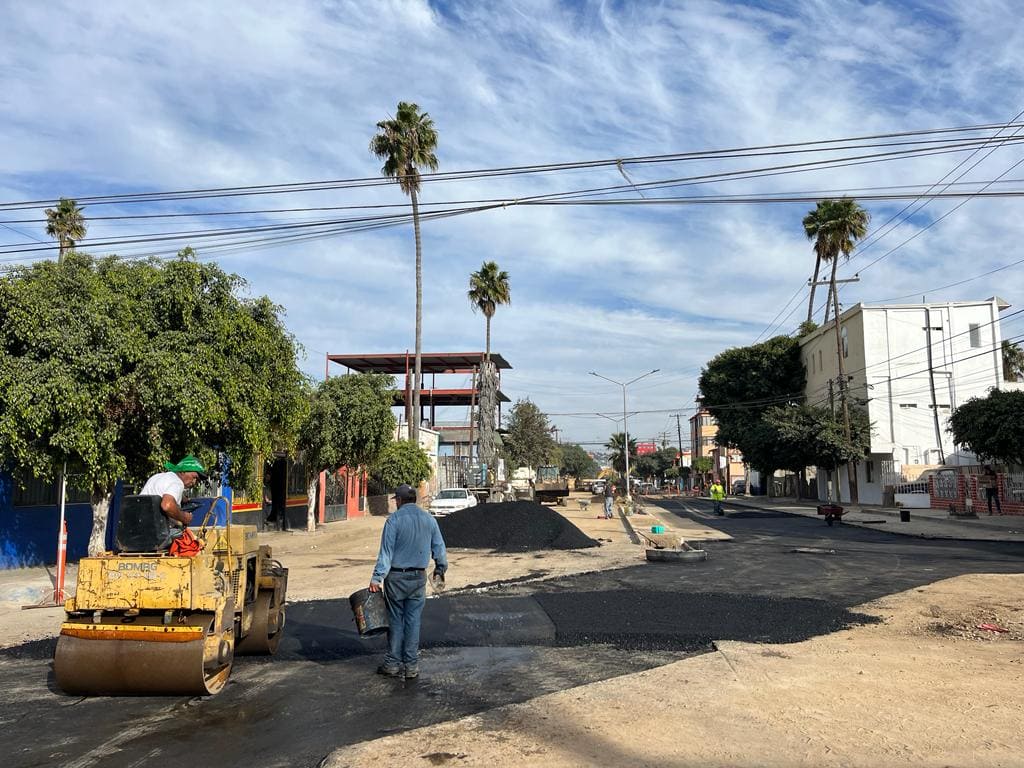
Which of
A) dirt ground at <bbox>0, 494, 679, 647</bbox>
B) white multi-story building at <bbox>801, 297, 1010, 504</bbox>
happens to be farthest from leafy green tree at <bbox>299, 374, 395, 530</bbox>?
white multi-story building at <bbox>801, 297, 1010, 504</bbox>

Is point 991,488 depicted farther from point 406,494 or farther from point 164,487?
point 164,487

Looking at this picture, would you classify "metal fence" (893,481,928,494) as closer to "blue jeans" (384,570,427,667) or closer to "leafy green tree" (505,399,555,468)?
"leafy green tree" (505,399,555,468)

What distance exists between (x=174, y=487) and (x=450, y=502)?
2914cm

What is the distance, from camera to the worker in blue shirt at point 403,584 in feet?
22.8

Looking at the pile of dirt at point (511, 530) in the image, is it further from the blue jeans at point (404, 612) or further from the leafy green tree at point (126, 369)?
the blue jeans at point (404, 612)

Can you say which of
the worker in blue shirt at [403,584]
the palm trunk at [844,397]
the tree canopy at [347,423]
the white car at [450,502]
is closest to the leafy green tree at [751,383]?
the palm trunk at [844,397]

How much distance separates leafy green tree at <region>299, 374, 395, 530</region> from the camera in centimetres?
2708

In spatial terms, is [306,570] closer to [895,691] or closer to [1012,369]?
[895,691]

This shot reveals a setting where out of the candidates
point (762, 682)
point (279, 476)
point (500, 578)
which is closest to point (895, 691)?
point (762, 682)

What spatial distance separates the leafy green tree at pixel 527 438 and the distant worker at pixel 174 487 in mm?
63324

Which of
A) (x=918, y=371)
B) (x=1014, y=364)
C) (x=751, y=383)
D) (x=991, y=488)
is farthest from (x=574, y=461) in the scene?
(x=991, y=488)

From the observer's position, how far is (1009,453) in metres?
31.0

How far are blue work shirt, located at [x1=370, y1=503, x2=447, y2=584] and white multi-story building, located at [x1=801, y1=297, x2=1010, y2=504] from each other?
45599 millimetres

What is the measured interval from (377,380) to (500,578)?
53.5ft
